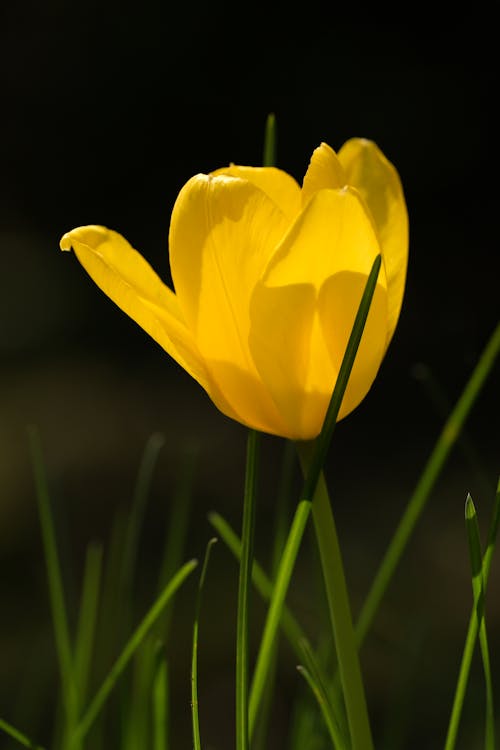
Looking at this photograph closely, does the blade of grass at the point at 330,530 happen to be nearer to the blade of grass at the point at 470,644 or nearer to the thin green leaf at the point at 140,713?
the blade of grass at the point at 470,644

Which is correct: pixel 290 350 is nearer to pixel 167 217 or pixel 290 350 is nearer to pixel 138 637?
pixel 138 637

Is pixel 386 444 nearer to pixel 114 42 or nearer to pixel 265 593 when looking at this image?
pixel 114 42

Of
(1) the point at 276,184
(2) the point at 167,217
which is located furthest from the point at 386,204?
(2) the point at 167,217

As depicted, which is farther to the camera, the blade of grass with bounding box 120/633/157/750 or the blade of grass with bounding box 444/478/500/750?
the blade of grass with bounding box 120/633/157/750

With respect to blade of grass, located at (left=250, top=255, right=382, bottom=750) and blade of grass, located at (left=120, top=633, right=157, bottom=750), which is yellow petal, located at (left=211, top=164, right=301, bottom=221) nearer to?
blade of grass, located at (left=250, top=255, right=382, bottom=750)

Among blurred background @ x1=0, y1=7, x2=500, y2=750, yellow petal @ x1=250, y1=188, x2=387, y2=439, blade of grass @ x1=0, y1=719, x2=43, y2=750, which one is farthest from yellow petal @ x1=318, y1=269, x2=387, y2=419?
blurred background @ x1=0, y1=7, x2=500, y2=750

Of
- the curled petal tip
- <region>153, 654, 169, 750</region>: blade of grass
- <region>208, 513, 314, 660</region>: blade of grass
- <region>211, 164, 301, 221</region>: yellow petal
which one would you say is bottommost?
<region>153, 654, 169, 750</region>: blade of grass

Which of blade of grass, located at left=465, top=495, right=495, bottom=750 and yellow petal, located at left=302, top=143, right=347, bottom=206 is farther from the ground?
yellow petal, located at left=302, top=143, right=347, bottom=206

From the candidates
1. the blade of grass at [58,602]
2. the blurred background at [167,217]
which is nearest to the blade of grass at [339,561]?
the blade of grass at [58,602]
